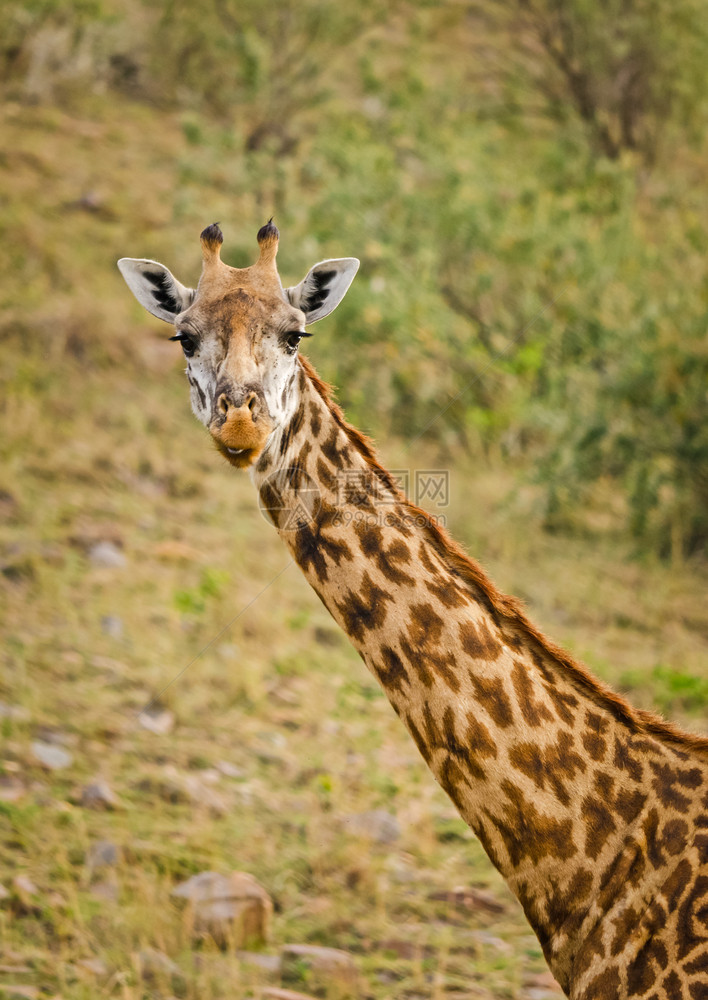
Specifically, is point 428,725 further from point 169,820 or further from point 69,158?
point 69,158

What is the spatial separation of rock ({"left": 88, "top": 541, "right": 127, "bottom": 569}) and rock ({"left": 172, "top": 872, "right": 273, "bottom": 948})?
136 inches

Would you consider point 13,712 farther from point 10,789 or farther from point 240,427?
point 240,427

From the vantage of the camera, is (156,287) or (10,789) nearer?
(156,287)

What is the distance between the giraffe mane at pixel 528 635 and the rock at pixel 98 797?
2955 millimetres

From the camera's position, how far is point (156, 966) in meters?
4.14

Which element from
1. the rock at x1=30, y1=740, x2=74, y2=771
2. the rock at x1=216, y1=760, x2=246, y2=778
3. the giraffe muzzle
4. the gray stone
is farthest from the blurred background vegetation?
the giraffe muzzle

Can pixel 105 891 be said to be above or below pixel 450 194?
below

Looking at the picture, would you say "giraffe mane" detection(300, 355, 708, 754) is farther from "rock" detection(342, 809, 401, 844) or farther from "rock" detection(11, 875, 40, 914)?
"rock" detection(11, 875, 40, 914)

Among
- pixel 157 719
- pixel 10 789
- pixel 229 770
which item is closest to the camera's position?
pixel 10 789

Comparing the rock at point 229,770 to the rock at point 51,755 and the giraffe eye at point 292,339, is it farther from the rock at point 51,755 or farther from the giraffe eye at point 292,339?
the giraffe eye at point 292,339

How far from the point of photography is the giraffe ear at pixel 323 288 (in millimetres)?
3488

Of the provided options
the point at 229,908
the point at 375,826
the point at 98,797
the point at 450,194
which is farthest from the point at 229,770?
the point at 450,194

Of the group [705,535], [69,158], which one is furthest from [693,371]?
[69,158]

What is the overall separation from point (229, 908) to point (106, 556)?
3.80 metres
